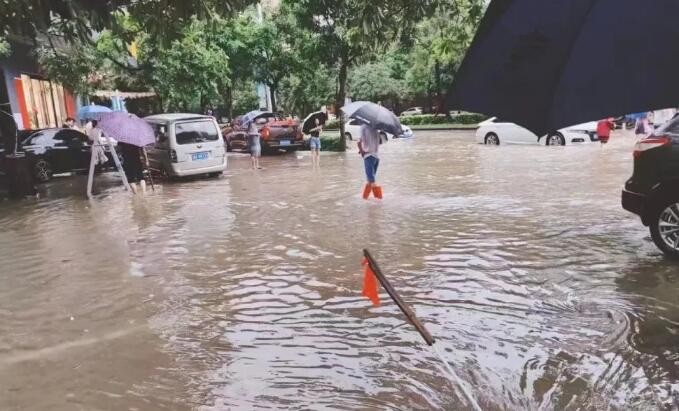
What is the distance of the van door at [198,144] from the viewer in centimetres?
1574

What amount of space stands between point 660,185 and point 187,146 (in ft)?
38.1

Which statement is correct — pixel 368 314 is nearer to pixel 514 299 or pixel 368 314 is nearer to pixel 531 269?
pixel 514 299

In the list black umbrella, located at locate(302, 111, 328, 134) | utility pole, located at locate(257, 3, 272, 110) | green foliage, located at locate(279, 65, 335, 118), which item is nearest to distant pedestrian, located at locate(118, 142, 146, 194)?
black umbrella, located at locate(302, 111, 328, 134)

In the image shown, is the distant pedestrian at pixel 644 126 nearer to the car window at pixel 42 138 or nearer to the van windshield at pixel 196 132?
the van windshield at pixel 196 132

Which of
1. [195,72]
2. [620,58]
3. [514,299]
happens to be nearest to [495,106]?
[620,58]

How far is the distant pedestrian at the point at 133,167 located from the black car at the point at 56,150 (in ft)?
14.3

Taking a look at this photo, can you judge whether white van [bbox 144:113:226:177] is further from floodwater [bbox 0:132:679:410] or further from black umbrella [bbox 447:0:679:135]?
black umbrella [bbox 447:0:679:135]

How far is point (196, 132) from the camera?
52.4 ft

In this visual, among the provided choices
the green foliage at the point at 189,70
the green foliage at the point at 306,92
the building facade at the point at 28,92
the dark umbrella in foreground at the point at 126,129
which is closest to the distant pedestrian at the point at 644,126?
the green foliage at the point at 189,70

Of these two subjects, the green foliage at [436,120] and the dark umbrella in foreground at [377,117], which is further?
the green foliage at [436,120]

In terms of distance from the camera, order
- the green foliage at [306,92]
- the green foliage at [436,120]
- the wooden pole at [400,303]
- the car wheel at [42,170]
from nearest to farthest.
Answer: the wooden pole at [400,303], the car wheel at [42,170], the green foliage at [306,92], the green foliage at [436,120]

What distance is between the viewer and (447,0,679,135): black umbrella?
1698 mm

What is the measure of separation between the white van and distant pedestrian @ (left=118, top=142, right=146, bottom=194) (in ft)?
4.56

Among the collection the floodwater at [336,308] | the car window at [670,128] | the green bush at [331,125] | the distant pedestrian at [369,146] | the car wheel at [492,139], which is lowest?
the floodwater at [336,308]
